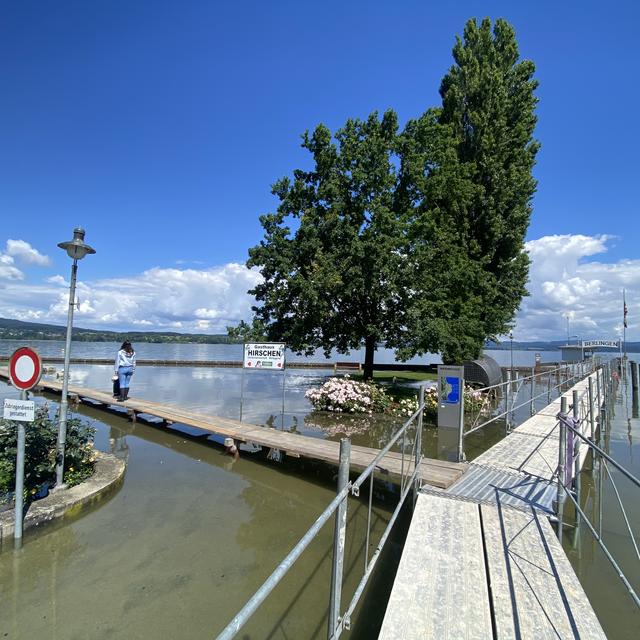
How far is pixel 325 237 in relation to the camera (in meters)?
15.0

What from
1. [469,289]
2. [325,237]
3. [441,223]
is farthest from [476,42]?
[325,237]

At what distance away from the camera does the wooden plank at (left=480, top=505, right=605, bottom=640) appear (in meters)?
2.94

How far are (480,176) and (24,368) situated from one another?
→ 20.3 m

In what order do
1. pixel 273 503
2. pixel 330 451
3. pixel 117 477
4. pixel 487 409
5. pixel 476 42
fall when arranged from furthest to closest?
1. pixel 476 42
2. pixel 487 409
3. pixel 330 451
4. pixel 117 477
5. pixel 273 503

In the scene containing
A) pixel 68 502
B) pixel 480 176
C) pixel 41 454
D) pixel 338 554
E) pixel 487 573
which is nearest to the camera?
pixel 338 554

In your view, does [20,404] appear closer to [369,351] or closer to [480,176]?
[369,351]

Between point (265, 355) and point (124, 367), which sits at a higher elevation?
point (265, 355)

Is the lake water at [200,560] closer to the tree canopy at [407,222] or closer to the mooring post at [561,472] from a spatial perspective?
the mooring post at [561,472]

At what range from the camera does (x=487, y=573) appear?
3660mm

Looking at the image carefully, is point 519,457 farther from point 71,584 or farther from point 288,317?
point 288,317

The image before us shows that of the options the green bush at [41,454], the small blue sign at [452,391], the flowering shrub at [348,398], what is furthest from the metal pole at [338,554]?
the flowering shrub at [348,398]

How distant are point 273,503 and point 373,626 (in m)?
2.93

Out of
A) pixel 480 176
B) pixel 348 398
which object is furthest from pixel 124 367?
pixel 480 176

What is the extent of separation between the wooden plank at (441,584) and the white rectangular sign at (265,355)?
22.7 ft
